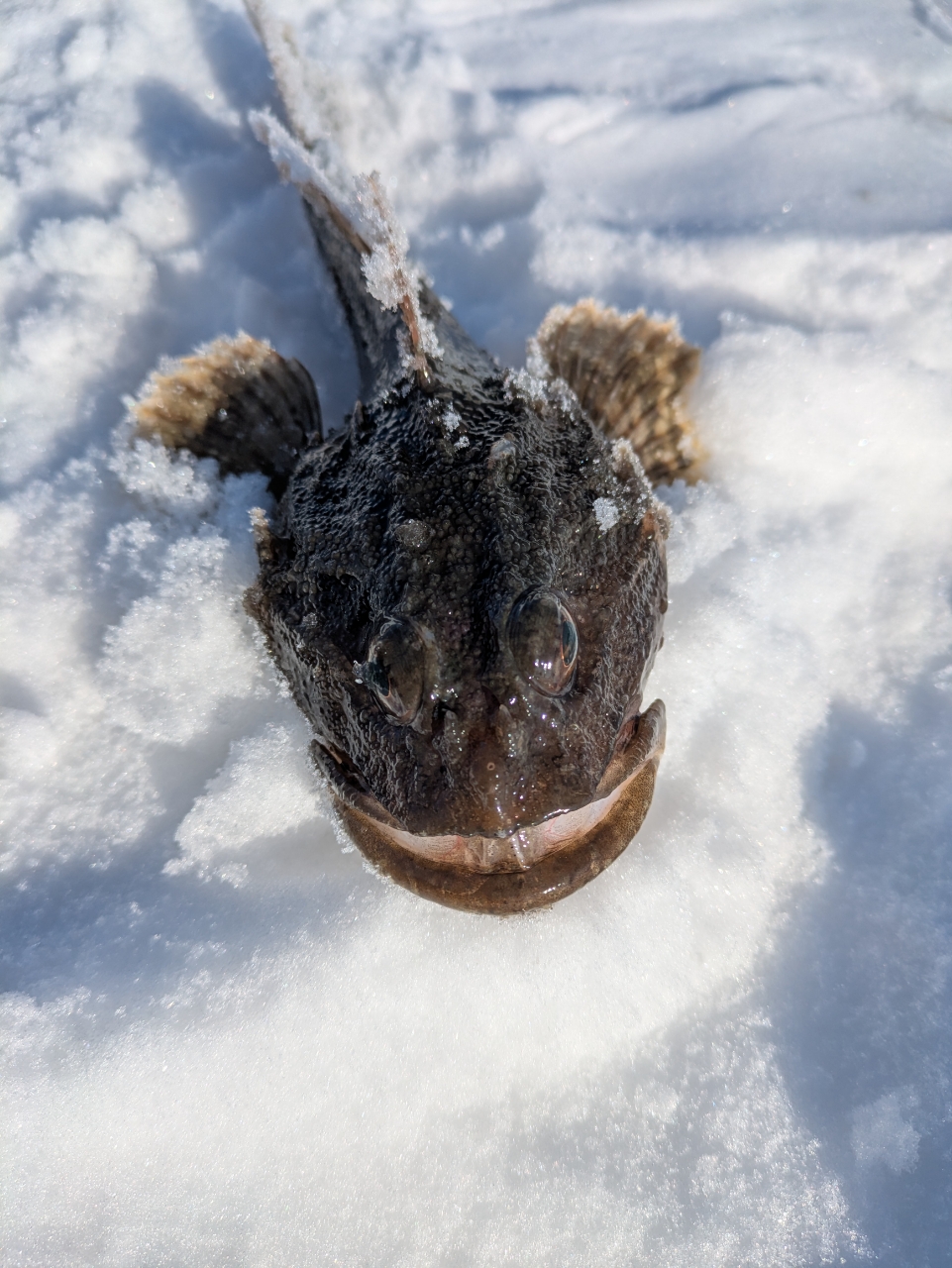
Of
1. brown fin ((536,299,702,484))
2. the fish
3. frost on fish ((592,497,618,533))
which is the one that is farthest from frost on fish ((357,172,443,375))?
frost on fish ((592,497,618,533))

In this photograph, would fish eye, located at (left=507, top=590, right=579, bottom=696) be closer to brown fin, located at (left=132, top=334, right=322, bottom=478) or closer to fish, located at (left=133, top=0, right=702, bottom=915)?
fish, located at (left=133, top=0, right=702, bottom=915)

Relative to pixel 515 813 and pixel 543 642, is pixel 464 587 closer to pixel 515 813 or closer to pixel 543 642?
pixel 543 642

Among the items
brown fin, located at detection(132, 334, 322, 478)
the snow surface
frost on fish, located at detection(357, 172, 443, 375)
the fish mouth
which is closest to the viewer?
the fish mouth

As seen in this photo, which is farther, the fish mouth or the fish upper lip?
the fish mouth

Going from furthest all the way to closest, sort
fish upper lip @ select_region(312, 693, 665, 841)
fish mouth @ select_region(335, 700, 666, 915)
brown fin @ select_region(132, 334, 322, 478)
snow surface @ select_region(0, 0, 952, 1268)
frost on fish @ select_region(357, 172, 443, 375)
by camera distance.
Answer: brown fin @ select_region(132, 334, 322, 478) → frost on fish @ select_region(357, 172, 443, 375) → snow surface @ select_region(0, 0, 952, 1268) → fish mouth @ select_region(335, 700, 666, 915) → fish upper lip @ select_region(312, 693, 665, 841)

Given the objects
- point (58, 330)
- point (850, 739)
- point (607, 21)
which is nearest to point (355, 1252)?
point (850, 739)

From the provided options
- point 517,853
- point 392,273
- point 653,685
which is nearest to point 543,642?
point 517,853
